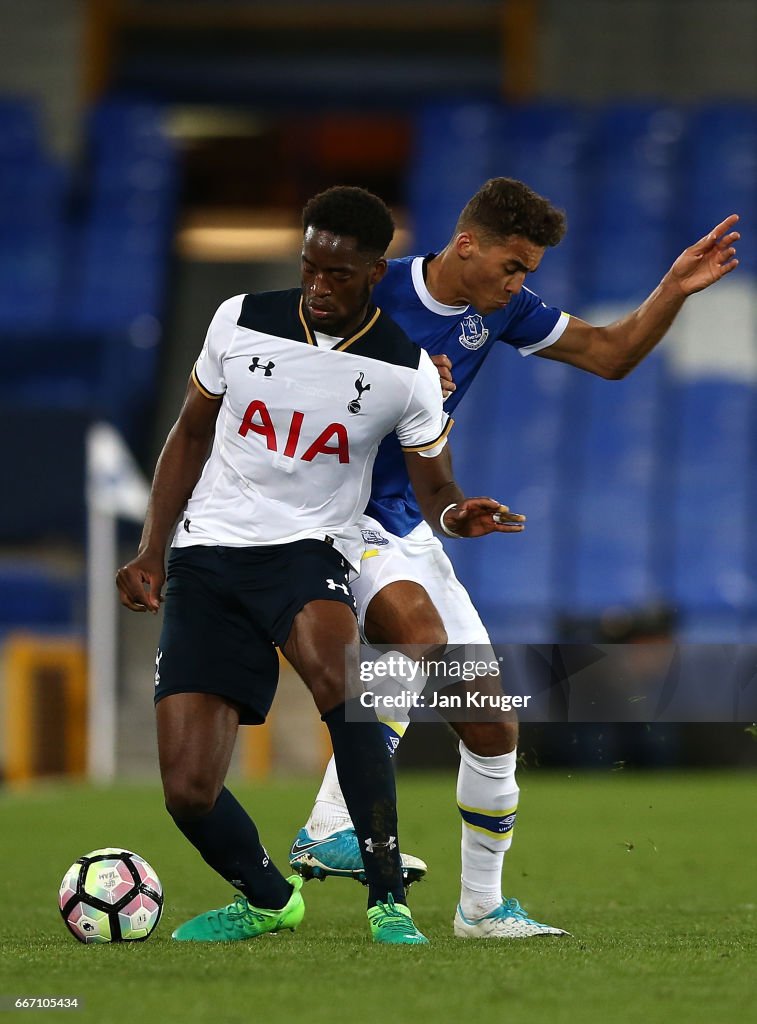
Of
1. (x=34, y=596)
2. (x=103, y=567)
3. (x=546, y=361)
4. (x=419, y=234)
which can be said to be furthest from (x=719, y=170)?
(x=34, y=596)

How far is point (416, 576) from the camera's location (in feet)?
15.3

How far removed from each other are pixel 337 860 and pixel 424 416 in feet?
4.45

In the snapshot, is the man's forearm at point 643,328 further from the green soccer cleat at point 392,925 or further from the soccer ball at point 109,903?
the soccer ball at point 109,903

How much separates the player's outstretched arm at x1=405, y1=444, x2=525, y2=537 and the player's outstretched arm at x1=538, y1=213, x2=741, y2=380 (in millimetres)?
853

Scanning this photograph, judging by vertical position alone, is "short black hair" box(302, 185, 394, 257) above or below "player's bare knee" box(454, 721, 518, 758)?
above

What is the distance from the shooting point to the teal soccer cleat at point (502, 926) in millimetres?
4293

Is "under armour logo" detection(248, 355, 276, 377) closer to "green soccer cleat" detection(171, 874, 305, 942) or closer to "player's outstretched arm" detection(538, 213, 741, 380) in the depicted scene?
"player's outstretched arm" detection(538, 213, 741, 380)

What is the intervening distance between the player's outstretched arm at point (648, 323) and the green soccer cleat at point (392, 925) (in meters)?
1.79

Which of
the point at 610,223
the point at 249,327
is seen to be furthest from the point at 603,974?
the point at 610,223

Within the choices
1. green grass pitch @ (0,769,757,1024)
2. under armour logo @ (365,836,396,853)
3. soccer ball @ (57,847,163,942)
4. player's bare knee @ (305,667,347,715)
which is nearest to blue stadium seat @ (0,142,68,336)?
green grass pitch @ (0,769,757,1024)

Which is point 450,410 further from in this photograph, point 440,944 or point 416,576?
point 440,944

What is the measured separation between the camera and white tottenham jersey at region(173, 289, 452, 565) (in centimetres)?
411

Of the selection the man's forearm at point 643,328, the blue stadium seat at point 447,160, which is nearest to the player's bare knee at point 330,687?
the man's forearm at point 643,328

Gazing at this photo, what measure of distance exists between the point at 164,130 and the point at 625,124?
5.25 meters
